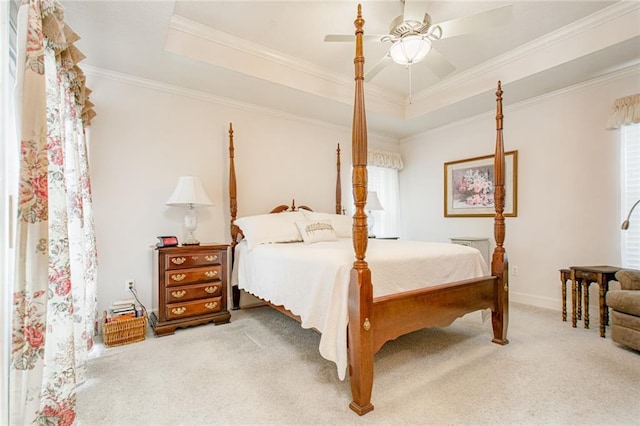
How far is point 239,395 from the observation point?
1794mm

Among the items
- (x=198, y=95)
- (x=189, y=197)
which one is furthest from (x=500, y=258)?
(x=198, y=95)

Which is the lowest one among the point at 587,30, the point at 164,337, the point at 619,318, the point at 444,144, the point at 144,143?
the point at 164,337

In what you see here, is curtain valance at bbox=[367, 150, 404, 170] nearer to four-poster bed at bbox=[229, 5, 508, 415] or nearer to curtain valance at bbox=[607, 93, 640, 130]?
four-poster bed at bbox=[229, 5, 508, 415]

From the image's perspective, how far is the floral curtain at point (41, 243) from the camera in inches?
47.6

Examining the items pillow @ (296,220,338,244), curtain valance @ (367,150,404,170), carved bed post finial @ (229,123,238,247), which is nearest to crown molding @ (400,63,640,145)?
curtain valance @ (367,150,404,170)

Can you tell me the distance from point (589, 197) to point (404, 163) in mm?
2671

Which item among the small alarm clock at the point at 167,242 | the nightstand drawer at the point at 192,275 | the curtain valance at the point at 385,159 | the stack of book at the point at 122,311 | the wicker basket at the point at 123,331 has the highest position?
the curtain valance at the point at 385,159

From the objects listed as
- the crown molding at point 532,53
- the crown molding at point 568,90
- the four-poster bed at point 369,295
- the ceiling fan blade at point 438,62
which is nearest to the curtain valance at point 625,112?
the crown molding at point 568,90

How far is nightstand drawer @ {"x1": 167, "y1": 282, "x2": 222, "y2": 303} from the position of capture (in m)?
2.80

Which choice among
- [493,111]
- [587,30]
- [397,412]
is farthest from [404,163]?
A: [397,412]

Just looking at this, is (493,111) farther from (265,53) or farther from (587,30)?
(265,53)

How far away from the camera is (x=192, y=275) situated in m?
2.90

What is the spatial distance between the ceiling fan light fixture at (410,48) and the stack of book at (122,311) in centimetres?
313

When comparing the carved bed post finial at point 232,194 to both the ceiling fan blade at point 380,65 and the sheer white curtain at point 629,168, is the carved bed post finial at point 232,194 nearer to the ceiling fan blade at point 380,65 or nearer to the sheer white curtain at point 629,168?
the ceiling fan blade at point 380,65
